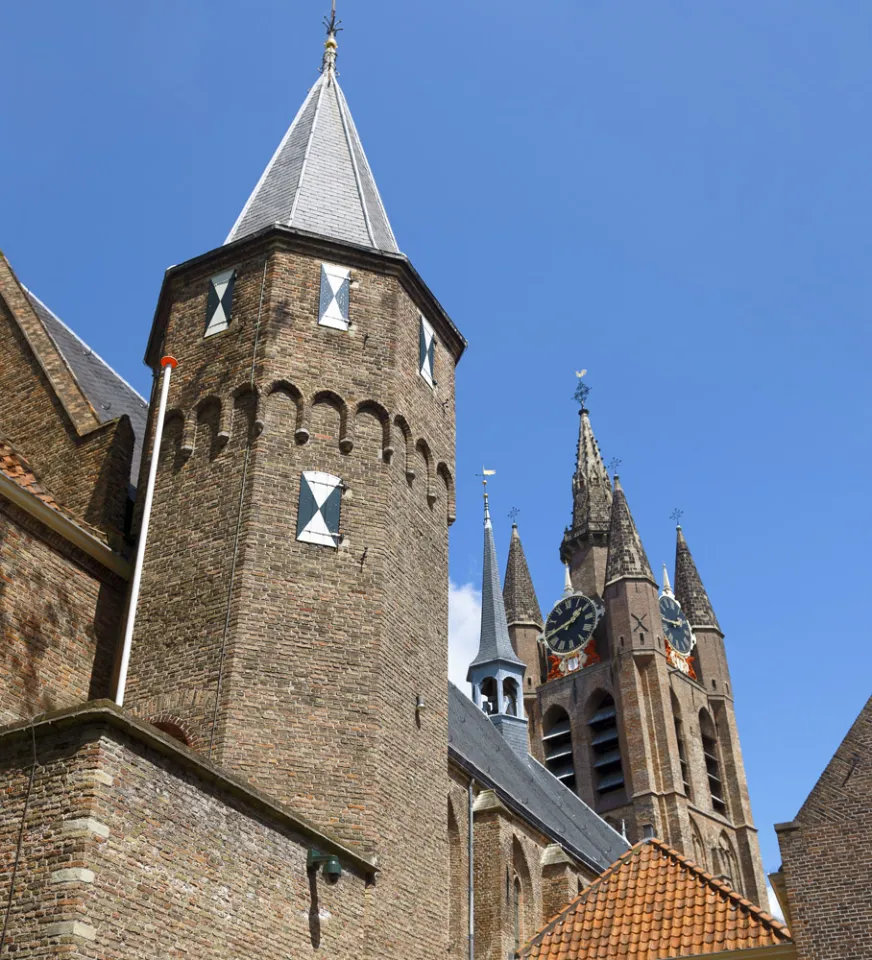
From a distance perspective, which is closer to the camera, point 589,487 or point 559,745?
point 559,745

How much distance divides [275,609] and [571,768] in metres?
40.3

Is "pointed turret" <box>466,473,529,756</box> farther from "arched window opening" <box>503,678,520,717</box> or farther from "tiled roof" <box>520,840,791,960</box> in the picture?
"tiled roof" <box>520,840,791,960</box>

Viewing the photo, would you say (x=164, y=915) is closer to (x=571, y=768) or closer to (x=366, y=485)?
(x=366, y=485)

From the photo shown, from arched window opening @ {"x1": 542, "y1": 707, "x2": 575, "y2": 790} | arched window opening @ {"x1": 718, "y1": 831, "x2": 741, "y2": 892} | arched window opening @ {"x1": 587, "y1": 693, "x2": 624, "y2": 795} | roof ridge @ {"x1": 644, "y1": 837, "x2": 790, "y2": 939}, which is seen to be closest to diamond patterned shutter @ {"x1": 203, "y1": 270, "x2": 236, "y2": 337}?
roof ridge @ {"x1": 644, "y1": 837, "x2": 790, "y2": 939}

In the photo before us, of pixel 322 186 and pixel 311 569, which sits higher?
pixel 322 186

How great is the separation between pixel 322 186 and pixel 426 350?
10.0 ft

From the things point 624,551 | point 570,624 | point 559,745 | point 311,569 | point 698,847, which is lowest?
point 311,569

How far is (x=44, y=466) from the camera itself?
49.2 feet

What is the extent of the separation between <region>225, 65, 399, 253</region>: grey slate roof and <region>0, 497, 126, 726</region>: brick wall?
576 cm

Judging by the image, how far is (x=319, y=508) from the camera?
537 inches

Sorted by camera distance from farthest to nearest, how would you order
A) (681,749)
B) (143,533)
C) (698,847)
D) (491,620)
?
1. (681,749)
2. (698,847)
3. (491,620)
4. (143,533)

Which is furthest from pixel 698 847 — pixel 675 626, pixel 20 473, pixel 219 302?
pixel 20 473

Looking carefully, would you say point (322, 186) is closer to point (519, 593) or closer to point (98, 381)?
point (98, 381)

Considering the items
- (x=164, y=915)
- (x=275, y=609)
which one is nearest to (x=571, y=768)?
(x=275, y=609)
